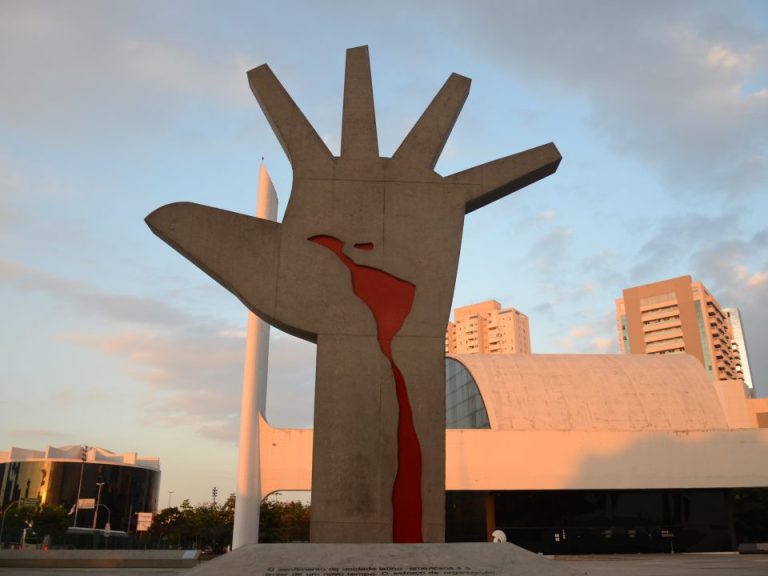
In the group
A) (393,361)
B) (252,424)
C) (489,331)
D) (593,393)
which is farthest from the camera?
(489,331)

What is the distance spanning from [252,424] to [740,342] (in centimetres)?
14864

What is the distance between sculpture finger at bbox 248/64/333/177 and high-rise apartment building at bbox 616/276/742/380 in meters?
122

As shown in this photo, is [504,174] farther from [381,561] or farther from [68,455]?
[68,455]

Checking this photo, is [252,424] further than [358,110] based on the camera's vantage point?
Yes

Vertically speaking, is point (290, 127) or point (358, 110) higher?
point (358, 110)

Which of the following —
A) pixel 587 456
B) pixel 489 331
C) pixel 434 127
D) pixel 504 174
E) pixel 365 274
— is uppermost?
pixel 489 331

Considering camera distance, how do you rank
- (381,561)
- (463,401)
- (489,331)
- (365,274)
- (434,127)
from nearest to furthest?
(381,561)
(365,274)
(434,127)
(463,401)
(489,331)

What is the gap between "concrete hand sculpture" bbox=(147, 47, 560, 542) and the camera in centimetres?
995

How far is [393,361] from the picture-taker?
34.4 feet

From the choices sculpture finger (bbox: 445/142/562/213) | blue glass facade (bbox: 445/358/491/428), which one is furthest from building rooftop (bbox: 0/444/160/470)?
sculpture finger (bbox: 445/142/562/213)

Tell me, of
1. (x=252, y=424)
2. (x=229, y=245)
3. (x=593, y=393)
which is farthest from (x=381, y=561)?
(x=593, y=393)

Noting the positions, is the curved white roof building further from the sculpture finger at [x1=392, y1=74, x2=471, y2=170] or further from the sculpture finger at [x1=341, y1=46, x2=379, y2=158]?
the sculpture finger at [x1=341, y1=46, x2=379, y2=158]

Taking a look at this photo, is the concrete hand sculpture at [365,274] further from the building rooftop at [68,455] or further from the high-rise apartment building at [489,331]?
the high-rise apartment building at [489,331]

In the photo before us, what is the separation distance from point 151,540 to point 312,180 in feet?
96.4
